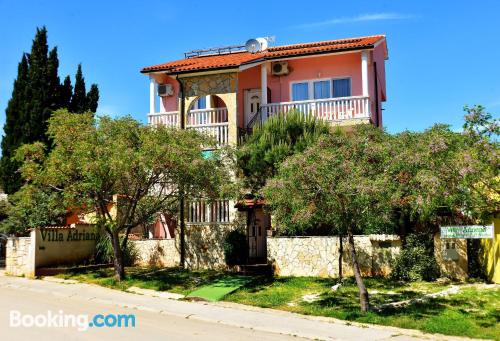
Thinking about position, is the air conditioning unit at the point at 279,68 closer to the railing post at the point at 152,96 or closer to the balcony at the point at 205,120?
the balcony at the point at 205,120

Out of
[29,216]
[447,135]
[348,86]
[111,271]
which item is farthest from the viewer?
[348,86]

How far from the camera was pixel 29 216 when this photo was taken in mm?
21797

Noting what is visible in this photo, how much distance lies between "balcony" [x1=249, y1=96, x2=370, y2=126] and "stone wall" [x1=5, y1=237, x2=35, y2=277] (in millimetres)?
10858

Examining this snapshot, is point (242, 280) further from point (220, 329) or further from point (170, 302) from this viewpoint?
point (220, 329)

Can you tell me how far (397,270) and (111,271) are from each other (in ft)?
34.5

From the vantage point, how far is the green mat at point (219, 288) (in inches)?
628

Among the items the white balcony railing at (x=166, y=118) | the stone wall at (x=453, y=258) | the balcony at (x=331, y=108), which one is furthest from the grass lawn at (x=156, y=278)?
the balcony at (x=331, y=108)

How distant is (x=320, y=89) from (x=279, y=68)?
2.17 metres

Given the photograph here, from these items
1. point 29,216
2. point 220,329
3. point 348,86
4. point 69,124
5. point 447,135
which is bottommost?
point 220,329

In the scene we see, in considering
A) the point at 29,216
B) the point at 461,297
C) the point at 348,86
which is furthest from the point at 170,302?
the point at 348,86

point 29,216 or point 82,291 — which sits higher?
point 29,216

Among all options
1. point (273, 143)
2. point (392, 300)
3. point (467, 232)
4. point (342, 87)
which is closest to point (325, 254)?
point (392, 300)

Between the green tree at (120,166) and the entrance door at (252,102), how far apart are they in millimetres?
7028

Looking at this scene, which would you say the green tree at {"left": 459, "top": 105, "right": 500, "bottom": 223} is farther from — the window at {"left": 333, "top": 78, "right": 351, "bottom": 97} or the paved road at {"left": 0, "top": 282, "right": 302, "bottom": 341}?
the window at {"left": 333, "top": 78, "right": 351, "bottom": 97}
